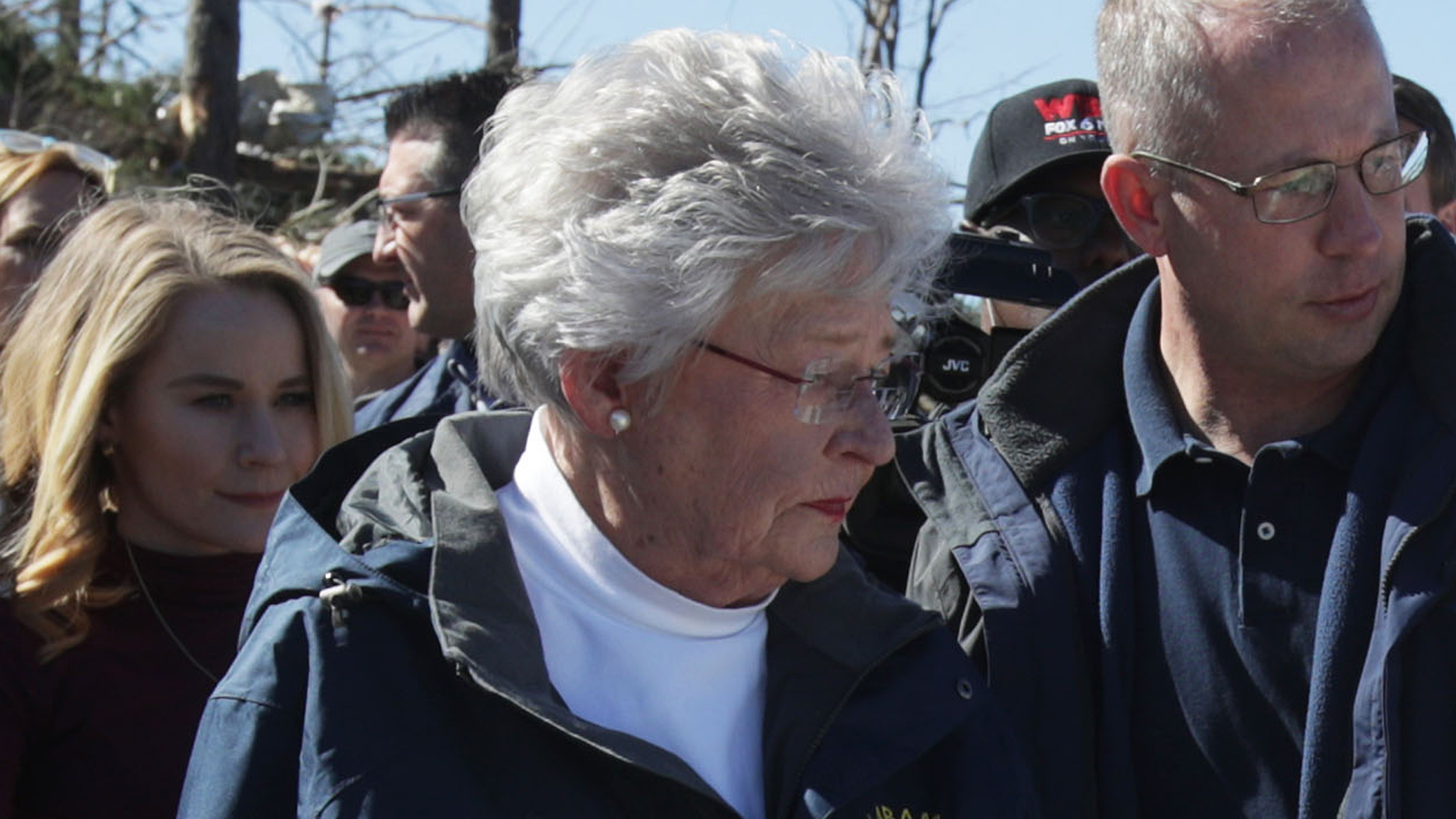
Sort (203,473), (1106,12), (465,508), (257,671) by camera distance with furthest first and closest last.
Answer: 1. (203,473)
2. (1106,12)
3. (465,508)
4. (257,671)

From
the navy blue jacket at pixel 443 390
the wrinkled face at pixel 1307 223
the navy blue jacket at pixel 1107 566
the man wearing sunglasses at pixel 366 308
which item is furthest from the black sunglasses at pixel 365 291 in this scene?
the wrinkled face at pixel 1307 223

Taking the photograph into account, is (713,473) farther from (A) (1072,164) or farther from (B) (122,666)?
(A) (1072,164)

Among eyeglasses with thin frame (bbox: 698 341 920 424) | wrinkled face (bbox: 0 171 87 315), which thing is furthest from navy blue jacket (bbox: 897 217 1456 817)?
wrinkled face (bbox: 0 171 87 315)

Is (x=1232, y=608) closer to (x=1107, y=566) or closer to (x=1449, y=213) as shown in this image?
(x=1107, y=566)

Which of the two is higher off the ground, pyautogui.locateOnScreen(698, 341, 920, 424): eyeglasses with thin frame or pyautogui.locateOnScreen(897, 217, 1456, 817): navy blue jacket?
pyautogui.locateOnScreen(698, 341, 920, 424): eyeglasses with thin frame

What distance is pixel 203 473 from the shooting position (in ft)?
9.75

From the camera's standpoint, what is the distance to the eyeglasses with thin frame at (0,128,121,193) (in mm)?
4305

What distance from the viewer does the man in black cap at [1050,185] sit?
3266 mm

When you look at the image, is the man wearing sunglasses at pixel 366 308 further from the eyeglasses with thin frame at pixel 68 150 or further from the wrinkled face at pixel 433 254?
the eyeglasses with thin frame at pixel 68 150

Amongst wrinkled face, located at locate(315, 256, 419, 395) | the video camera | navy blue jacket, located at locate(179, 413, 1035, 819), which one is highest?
the video camera

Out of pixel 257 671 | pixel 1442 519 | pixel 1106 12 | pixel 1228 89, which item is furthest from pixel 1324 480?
pixel 257 671

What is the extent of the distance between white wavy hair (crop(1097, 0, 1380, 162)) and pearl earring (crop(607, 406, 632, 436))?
2.91 ft

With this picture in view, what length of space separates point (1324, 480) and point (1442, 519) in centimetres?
19

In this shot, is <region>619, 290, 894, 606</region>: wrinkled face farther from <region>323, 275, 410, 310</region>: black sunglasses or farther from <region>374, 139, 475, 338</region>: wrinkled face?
<region>323, 275, 410, 310</region>: black sunglasses
